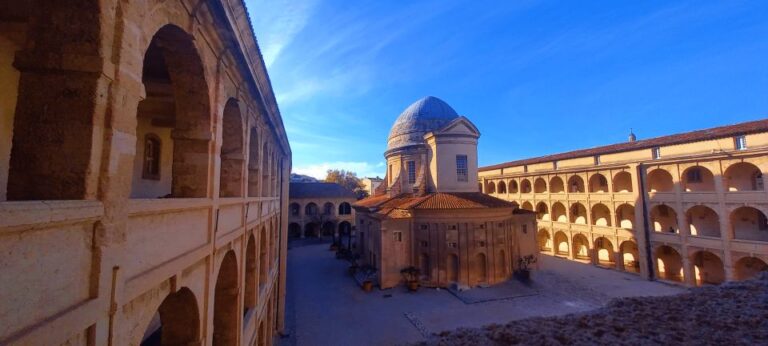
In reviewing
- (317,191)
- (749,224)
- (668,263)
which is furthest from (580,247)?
(317,191)

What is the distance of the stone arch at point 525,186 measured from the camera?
40234 millimetres

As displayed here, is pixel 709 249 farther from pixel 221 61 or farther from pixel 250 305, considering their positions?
pixel 221 61

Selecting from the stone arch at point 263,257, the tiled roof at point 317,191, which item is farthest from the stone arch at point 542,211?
the stone arch at point 263,257

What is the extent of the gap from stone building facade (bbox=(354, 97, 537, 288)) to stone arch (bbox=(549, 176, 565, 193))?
11857 millimetres

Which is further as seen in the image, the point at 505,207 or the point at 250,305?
the point at 505,207

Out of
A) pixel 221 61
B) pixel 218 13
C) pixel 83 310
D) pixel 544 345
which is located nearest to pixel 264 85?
pixel 221 61

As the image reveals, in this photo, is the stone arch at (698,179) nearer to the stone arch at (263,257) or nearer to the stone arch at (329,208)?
the stone arch at (263,257)

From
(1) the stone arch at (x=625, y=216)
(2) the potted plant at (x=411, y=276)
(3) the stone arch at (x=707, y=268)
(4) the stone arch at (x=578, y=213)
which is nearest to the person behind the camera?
(2) the potted plant at (x=411, y=276)

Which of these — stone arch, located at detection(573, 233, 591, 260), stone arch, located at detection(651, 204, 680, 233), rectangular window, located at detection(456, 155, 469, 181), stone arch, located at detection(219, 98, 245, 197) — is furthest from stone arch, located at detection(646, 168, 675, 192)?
stone arch, located at detection(219, 98, 245, 197)

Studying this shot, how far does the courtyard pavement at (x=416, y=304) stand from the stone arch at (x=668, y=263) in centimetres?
241

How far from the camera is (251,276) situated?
33.7 feet

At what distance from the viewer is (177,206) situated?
4391 millimetres

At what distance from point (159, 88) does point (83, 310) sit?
21.1ft

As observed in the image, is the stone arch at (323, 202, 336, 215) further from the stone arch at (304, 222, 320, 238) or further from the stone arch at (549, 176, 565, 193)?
the stone arch at (549, 176, 565, 193)
